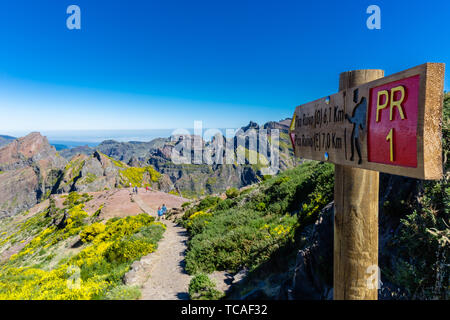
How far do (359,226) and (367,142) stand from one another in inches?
33.8

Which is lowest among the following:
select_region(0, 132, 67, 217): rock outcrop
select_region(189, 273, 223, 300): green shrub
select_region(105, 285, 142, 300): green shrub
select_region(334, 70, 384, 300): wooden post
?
select_region(0, 132, 67, 217): rock outcrop

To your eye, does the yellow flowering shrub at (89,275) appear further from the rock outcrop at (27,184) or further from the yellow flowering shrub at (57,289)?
the rock outcrop at (27,184)

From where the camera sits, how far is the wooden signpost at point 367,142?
1235 millimetres

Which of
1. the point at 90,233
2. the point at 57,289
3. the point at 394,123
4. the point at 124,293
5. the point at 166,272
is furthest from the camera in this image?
the point at 90,233

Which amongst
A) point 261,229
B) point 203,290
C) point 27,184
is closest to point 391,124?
point 203,290

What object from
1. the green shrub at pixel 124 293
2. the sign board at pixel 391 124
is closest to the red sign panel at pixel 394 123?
the sign board at pixel 391 124

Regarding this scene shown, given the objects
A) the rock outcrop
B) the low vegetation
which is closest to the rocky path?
the low vegetation

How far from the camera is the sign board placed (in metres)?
1.23

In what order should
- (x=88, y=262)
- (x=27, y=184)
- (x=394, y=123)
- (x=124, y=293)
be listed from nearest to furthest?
(x=394, y=123), (x=124, y=293), (x=88, y=262), (x=27, y=184)

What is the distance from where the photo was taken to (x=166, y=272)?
9.39 m

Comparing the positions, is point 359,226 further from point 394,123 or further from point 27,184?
point 27,184

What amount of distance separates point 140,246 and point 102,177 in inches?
3159

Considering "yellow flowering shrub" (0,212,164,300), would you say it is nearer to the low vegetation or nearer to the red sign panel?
the low vegetation
